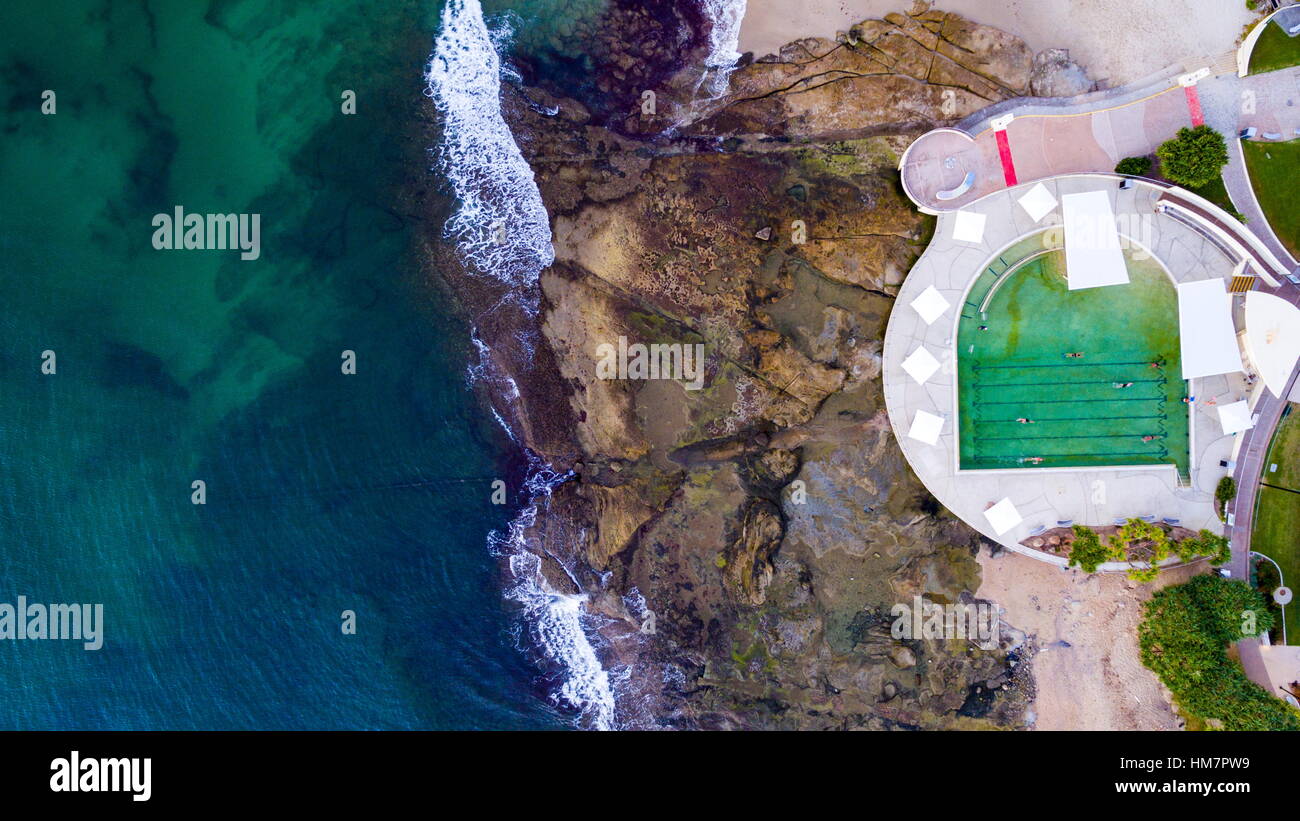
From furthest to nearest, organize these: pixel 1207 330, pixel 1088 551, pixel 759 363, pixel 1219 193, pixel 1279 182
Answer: pixel 759 363
pixel 1219 193
pixel 1279 182
pixel 1207 330
pixel 1088 551

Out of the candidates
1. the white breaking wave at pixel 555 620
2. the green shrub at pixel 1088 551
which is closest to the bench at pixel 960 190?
the green shrub at pixel 1088 551

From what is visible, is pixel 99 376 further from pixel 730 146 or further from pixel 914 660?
pixel 914 660

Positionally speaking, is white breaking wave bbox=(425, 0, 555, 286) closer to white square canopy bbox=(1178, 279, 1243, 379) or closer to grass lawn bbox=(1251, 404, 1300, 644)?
white square canopy bbox=(1178, 279, 1243, 379)

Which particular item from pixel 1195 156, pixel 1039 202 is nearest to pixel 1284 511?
pixel 1195 156

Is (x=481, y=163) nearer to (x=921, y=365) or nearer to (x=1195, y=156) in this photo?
(x=921, y=365)

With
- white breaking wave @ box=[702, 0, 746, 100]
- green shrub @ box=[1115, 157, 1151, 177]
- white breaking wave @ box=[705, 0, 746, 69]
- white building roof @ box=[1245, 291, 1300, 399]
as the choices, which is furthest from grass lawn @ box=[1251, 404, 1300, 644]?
white breaking wave @ box=[705, 0, 746, 69]
